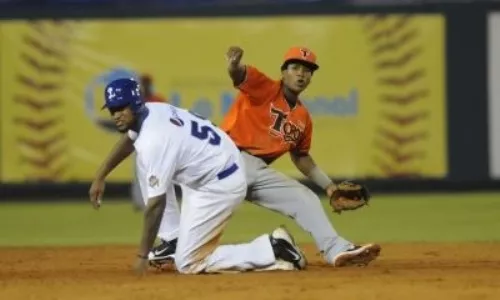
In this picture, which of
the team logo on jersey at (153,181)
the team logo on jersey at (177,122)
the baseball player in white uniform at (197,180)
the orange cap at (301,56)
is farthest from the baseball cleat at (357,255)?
the team logo on jersey at (153,181)

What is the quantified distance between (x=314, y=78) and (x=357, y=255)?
8.13 meters

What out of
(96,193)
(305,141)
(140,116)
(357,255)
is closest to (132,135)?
(140,116)

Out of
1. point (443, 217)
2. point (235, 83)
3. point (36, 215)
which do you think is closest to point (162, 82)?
point (36, 215)

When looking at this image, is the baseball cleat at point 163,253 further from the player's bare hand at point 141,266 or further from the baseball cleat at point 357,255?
the baseball cleat at point 357,255

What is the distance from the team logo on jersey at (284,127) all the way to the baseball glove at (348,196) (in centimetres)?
49

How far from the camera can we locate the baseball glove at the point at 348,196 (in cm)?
933

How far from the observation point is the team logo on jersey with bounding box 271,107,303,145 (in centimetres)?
911

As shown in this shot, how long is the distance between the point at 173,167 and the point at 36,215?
7.49 metres

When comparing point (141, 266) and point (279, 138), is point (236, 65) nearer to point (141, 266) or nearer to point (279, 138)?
point (279, 138)

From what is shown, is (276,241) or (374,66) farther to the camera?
(374,66)

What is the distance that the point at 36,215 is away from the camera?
1525cm

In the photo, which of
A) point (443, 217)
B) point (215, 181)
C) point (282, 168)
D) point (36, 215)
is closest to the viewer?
point (215, 181)

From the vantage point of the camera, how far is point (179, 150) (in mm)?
8188

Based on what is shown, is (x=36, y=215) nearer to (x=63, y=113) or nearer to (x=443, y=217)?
(x=63, y=113)
